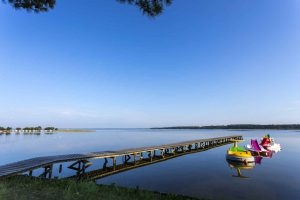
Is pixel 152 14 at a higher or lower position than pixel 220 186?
higher

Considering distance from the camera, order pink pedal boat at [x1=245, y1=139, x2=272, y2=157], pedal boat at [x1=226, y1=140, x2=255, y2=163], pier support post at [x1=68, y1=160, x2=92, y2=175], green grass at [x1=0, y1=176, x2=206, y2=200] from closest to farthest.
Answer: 1. green grass at [x1=0, y1=176, x2=206, y2=200]
2. pier support post at [x1=68, y1=160, x2=92, y2=175]
3. pedal boat at [x1=226, y1=140, x2=255, y2=163]
4. pink pedal boat at [x1=245, y1=139, x2=272, y2=157]

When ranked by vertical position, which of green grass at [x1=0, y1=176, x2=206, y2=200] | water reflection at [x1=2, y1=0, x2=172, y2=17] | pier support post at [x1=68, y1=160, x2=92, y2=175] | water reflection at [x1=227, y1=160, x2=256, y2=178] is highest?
water reflection at [x1=2, y1=0, x2=172, y2=17]

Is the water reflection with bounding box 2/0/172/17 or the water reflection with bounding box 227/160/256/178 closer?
the water reflection with bounding box 2/0/172/17

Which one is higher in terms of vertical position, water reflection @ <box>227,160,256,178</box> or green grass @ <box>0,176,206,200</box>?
green grass @ <box>0,176,206,200</box>

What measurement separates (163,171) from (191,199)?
1101 cm

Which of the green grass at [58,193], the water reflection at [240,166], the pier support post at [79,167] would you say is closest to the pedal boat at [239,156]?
the water reflection at [240,166]

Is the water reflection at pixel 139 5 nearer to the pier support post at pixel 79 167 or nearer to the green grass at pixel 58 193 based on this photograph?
the green grass at pixel 58 193

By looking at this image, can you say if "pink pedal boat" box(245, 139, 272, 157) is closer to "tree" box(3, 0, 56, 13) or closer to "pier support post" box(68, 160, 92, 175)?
"pier support post" box(68, 160, 92, 175)

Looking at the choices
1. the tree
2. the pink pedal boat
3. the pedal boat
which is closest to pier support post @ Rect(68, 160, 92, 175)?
the tree

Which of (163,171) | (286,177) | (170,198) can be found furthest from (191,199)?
(286,177)

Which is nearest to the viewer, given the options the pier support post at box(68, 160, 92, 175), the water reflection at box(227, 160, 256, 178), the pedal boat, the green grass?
the green grass

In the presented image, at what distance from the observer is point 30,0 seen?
23.6ft

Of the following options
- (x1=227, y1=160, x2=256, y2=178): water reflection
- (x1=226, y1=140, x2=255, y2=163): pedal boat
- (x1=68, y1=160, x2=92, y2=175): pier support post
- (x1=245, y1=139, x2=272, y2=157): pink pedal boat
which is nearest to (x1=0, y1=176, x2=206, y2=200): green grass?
(x1=68, y1=160, x2=92, y2=175): pier support post

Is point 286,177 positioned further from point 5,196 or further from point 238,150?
point 5,196
